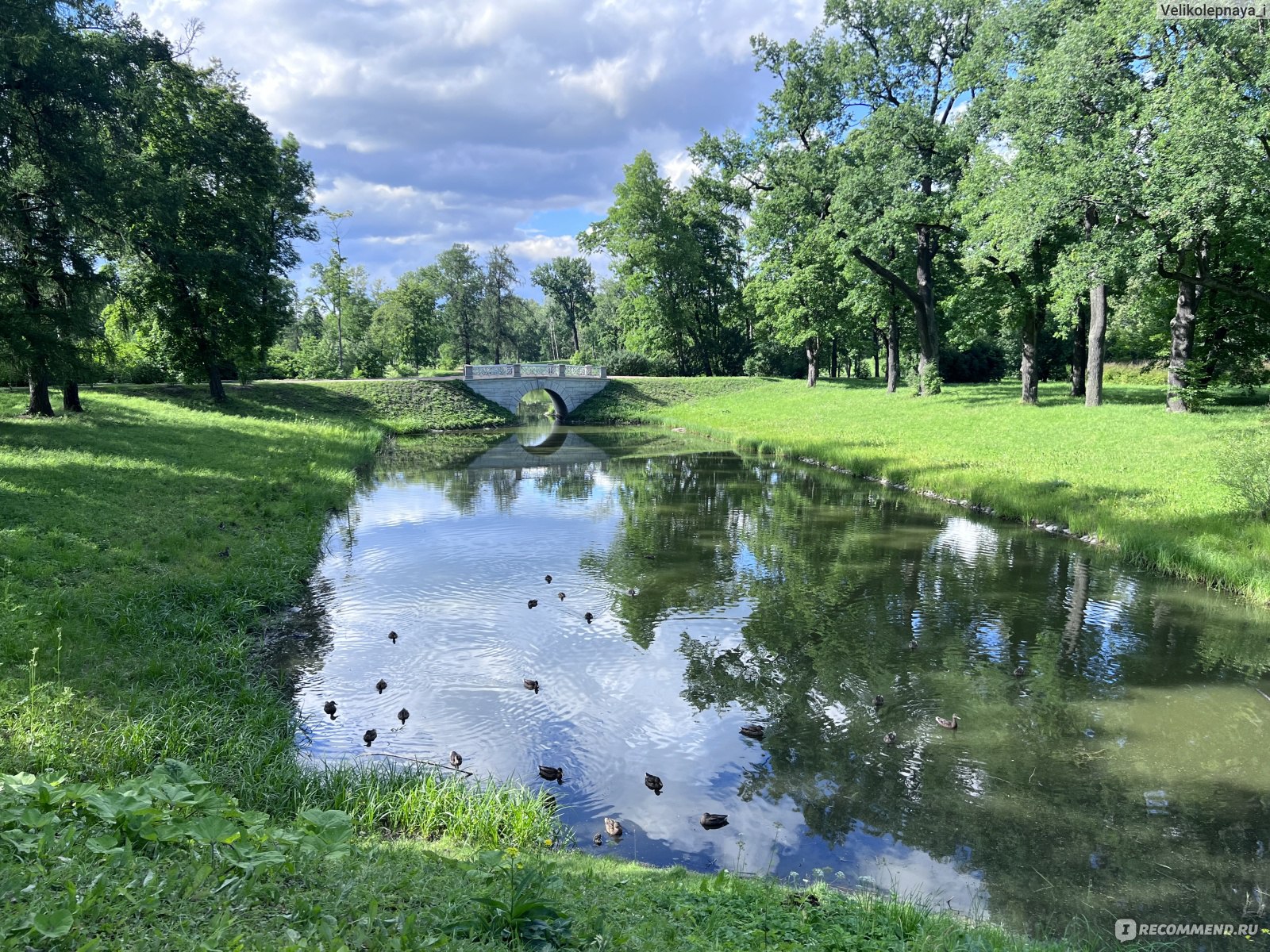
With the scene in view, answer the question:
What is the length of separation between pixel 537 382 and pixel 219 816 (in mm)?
50694

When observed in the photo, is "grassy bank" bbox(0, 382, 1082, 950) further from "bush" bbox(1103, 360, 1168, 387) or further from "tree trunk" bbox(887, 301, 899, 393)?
"bush" bbox(1103, 360, 1168, 387)

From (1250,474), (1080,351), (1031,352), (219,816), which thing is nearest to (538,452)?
(1031,352)

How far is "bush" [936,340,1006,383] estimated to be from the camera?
5353 centimetres

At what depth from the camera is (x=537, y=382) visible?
2141 inches

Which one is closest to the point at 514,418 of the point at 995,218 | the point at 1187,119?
the point at 995,218

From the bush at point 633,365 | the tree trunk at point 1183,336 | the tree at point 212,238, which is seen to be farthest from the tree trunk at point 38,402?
→ the bush at point 633,365

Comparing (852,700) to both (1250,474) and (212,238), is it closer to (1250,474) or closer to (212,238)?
(1250,474)

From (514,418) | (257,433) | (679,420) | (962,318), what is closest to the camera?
(257,433)

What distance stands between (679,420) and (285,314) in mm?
25009

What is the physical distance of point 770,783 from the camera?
307 inches

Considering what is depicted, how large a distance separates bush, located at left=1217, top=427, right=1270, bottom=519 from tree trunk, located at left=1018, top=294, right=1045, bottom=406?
60.0 ft

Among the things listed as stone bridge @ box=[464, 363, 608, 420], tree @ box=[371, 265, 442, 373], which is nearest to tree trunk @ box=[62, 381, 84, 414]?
stone bridge @ box=[464, 363, 608, 420]

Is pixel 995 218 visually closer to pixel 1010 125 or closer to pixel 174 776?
pixel 1010 125

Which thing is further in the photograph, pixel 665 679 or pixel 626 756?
pixel 665 679
